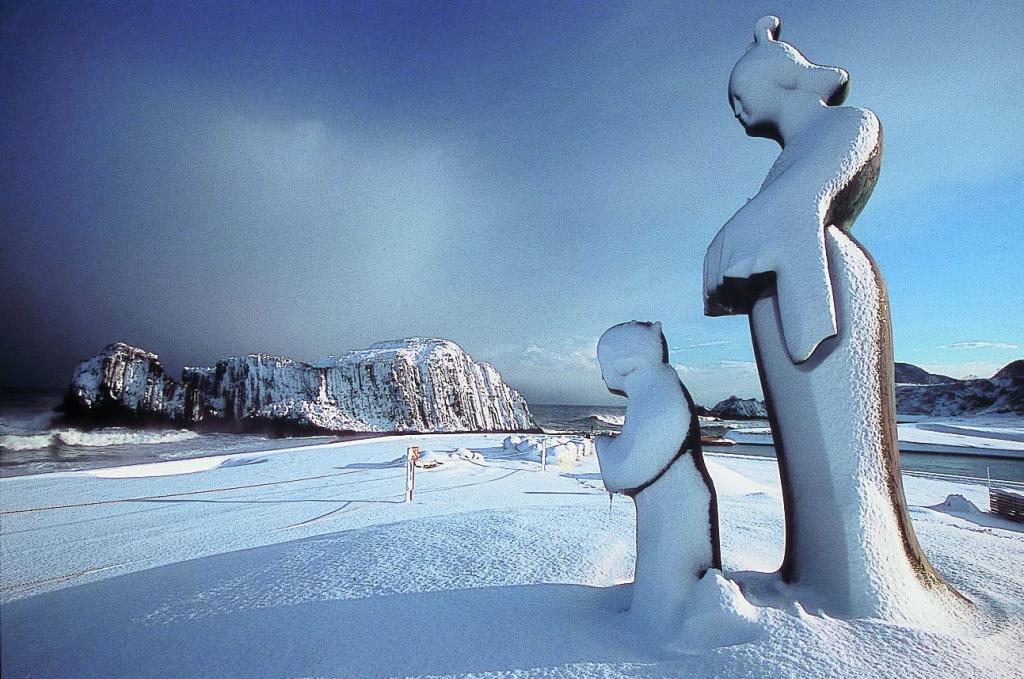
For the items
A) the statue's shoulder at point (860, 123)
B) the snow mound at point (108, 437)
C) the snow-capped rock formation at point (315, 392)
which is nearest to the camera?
the statue's shoulder at point (860, 123)

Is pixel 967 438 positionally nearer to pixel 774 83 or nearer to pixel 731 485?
pixel 731 485

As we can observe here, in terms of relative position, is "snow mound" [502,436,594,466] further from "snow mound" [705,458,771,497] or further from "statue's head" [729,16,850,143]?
"statue's head" [729,16,850,143]

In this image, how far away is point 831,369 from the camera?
189cm

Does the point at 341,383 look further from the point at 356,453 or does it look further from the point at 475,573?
the point at 475,573

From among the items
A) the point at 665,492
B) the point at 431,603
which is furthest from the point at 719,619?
the point at 431,603

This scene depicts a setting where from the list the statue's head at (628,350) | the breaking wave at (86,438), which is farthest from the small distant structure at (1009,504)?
the breaking wave at (86,438)

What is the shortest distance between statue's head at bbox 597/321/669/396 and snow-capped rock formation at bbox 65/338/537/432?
103 ft

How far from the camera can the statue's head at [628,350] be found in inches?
79.7

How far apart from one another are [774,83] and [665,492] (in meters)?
2.20

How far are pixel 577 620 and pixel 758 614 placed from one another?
2.29ft

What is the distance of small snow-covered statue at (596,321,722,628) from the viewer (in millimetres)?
1762

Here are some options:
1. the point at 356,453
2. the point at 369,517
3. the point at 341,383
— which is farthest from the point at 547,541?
the point at 341,383

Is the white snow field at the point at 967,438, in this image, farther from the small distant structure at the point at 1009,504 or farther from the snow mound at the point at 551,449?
the snow mound at the point at 551,449

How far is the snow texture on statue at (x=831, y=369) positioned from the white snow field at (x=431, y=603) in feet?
0.61
